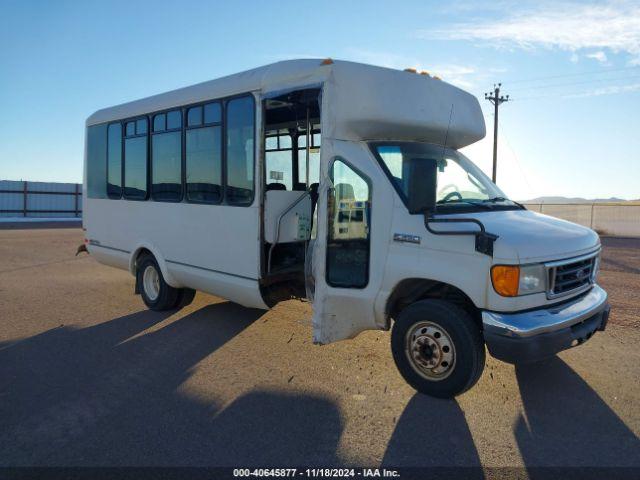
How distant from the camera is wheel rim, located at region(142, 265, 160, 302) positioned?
7.31m

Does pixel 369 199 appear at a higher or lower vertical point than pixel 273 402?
higher

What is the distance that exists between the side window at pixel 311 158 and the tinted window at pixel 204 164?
4.39 feet

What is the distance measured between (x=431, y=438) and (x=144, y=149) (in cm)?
561

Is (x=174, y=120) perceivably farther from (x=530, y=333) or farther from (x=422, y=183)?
(x=530, y=333)

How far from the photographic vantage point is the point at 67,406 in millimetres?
4102

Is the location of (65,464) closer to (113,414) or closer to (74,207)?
(113,414)

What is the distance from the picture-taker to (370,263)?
457 centimetres

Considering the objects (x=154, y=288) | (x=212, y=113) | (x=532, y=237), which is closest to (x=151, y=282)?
(x=154, y=288)

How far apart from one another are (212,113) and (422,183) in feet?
10.2

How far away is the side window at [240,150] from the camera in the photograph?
559 centimetres

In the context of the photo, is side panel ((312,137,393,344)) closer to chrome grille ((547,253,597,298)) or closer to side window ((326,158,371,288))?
side window ((326,158,371,288))

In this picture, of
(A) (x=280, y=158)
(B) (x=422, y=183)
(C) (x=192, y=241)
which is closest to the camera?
(B) (x=422, y=183)

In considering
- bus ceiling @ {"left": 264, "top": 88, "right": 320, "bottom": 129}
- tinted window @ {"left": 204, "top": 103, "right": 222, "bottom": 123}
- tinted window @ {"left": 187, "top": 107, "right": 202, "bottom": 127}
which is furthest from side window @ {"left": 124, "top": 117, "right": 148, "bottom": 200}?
bus ceiling @ {"left": 264, "top": 88, "right": 320, "bottom": 129}

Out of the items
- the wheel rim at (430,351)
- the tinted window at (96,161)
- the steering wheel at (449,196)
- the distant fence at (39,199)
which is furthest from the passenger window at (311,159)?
the distant fence at (39,199)
